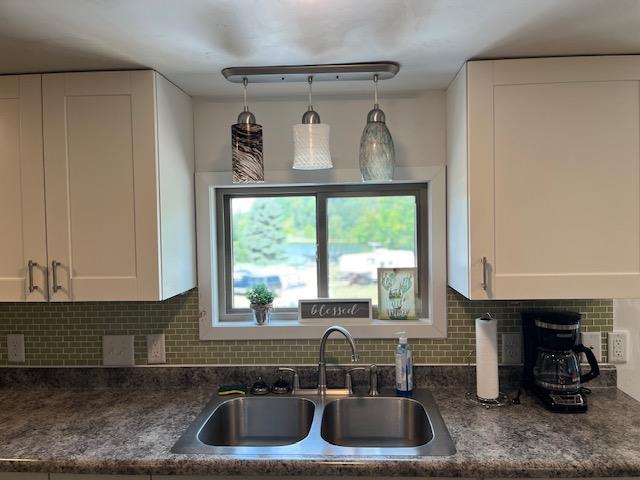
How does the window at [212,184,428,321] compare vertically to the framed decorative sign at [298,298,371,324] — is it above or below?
above

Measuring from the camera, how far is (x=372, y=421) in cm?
184

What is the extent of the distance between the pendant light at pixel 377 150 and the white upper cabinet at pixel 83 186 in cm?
76

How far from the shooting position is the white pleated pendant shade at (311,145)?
5.56 ft

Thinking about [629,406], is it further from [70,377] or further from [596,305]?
[70,377]

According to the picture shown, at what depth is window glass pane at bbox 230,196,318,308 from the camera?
85.4 inches

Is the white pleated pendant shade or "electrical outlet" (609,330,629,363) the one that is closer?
the white pleated pendant shade

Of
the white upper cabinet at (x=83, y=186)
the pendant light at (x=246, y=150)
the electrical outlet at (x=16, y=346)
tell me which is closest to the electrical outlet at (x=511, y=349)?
the pendant light at (x=246, y=150)

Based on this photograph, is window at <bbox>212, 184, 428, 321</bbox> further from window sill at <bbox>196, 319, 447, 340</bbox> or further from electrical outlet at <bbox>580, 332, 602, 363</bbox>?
electrical outlet at <bbox>580, 332, 602, 363</bbox>

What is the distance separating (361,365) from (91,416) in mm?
1075

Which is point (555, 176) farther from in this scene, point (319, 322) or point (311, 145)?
point (319, 322)

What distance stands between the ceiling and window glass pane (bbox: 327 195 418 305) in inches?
25.6

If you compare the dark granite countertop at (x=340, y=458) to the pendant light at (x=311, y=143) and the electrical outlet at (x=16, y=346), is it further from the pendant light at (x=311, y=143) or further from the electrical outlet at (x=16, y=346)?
the pendant light at (x=311, y=143)

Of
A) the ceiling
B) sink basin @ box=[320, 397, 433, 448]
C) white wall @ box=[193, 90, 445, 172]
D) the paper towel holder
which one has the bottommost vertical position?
sink basin @ box=[320, 397, 433, 448]

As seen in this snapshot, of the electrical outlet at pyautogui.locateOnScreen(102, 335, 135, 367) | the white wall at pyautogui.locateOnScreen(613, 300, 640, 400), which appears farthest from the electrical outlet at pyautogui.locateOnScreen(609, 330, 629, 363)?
the electrical outlet at pyautogui.locateOnScreen(102, 335, 135, 367)
